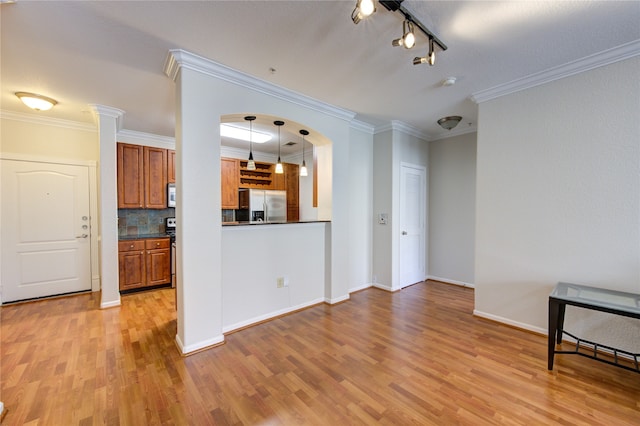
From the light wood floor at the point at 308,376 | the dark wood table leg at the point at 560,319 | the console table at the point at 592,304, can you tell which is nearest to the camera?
the light wood floor at the point at 308,376

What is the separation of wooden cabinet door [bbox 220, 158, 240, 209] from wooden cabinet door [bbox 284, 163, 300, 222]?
119 centimetres

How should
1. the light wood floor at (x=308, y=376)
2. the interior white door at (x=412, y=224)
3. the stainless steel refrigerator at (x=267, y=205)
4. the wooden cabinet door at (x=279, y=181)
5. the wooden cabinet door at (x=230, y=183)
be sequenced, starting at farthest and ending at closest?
the wooden cabinet door at (x=279, y=181) < the stainless steel refrigerator at (x=267, y=205) < the wooden cabinet door at (x=230, y=183) < the interior white door at (x=412, y=224) < the light wood floor at (x=308, y=376)

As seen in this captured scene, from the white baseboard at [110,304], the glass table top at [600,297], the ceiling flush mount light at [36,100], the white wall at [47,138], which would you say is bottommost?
the white baseboard at [110,304]

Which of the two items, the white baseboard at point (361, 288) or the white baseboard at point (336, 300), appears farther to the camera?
the white baseboard at point (361, 288)

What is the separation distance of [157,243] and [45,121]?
7.53 feet

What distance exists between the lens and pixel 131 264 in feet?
13.9

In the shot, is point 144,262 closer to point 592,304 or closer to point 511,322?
point 511,322

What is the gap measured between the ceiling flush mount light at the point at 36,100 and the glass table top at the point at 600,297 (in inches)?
223

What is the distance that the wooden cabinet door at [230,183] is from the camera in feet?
17.8

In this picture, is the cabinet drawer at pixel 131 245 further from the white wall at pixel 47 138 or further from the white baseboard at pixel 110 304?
the white wall at pixel 47 138

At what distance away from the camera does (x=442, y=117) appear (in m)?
Answer: 3.94

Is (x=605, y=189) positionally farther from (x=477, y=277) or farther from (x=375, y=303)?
(x=375, y=303)

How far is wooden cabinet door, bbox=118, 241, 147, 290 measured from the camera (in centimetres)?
417

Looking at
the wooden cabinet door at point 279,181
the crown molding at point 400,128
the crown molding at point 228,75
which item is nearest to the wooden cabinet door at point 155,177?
the wooden cabinet door at point 279,181
